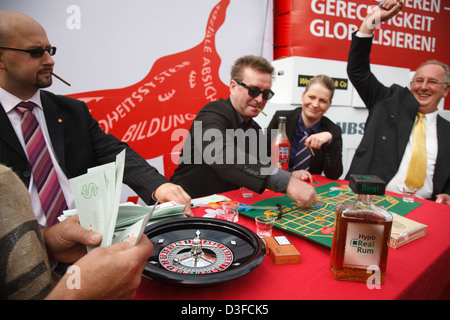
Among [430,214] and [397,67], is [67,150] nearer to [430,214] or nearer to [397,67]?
[430,214]

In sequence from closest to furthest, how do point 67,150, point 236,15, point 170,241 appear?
A: point 170,241 → point 67,150 → point 236,15

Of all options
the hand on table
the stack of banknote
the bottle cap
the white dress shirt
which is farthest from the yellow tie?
the stack of banknote

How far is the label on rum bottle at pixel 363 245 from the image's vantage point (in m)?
0.71

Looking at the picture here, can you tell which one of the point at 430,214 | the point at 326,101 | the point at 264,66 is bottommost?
the point at 430,214

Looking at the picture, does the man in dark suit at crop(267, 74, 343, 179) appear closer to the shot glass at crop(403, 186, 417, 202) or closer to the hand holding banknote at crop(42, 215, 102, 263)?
the shot glass at crop(403, 186, 417, 202)

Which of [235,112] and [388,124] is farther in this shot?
[388,124]

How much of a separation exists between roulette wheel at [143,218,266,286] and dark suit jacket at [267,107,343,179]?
145cm

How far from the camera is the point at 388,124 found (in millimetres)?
2439

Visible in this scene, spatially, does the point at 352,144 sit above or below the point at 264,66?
below

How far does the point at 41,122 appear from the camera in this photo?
1516 millimetres

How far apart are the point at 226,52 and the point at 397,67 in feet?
8.33

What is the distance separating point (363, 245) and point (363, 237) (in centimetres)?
2

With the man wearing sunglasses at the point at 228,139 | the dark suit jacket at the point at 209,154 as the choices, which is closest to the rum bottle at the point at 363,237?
the man wearing sunglasses at the point at 228,139
